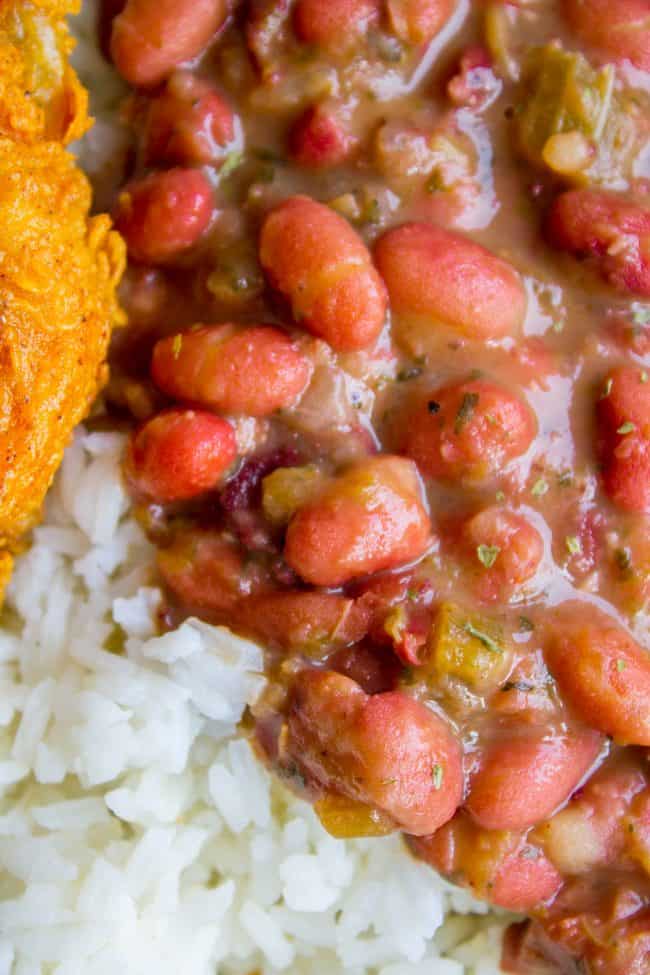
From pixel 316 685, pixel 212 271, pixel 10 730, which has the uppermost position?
pixel 212 271

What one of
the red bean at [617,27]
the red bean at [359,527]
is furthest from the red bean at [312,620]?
the red bean at [617,27]

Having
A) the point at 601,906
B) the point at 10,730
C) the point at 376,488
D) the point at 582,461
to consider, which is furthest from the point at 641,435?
the point at 10,730

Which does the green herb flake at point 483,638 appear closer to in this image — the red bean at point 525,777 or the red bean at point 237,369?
the red bean at point 525,777

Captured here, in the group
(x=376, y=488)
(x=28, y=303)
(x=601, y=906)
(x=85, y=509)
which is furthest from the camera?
(x=85, y=509)

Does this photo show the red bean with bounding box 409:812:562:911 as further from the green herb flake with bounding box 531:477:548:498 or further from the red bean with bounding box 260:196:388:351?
the red bean with bounding box 260:196:388:351

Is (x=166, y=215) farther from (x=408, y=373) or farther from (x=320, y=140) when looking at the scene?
(x=408, y=373)

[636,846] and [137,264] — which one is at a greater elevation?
[137,264]

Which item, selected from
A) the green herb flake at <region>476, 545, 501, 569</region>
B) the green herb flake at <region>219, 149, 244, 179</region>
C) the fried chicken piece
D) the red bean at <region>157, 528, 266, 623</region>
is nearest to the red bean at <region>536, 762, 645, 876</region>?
the green herb flake at <region>476, 545, 501, 569</region>

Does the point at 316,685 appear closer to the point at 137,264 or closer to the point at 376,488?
the point at 376,488
